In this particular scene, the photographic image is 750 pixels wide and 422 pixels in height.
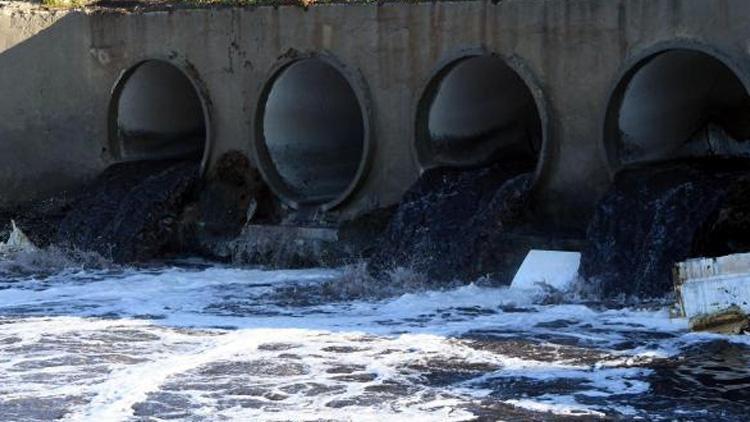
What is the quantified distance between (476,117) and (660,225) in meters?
3.17

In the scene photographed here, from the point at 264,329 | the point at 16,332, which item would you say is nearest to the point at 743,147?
the point at 264,329

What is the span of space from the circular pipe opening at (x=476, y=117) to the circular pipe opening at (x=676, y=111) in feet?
4.88

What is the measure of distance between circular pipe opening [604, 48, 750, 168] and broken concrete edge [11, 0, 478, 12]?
2.58m

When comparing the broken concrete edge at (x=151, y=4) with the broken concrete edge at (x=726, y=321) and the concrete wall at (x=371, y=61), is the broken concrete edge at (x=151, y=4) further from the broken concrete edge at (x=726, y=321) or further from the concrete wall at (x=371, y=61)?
the broken concrete edge at (x=726, y=321)

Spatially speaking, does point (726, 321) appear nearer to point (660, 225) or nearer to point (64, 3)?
point (660, 225)

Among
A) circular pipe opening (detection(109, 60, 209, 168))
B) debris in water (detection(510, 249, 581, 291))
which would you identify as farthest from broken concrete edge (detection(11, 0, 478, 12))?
debris in water (detection(510, 249, 581, 291))

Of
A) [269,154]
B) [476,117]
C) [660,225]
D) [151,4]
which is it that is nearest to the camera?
[660,225]

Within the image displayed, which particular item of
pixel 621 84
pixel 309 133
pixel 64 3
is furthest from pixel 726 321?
pixel 64 3

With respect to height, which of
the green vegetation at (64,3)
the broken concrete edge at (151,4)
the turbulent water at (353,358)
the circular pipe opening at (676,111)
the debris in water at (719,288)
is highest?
the green vegetation at (64,3)

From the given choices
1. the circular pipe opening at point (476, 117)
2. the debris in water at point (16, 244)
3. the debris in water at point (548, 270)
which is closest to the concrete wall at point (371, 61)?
the circular pipe opening at point (476, 117)

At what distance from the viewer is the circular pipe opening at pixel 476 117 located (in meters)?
13.3

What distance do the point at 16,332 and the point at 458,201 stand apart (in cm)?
418

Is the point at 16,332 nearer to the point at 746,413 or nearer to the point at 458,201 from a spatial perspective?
the point at 458,201

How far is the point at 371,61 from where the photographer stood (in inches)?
534
